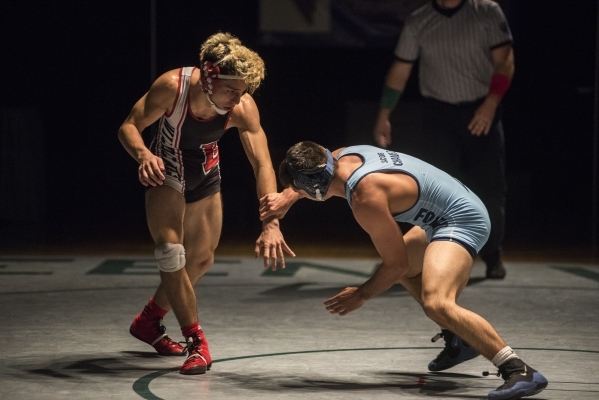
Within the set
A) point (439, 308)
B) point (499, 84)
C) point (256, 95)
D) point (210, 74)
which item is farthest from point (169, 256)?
point (256, 95)

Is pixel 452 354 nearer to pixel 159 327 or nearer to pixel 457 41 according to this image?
pixel 159 327

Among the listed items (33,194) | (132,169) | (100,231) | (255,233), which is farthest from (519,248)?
(132,169)

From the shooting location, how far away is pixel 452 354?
5.05m

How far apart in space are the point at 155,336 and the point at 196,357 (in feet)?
1.94

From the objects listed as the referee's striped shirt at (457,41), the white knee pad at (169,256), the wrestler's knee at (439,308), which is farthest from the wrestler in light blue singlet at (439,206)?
the referee's striped shirt at (457,41)

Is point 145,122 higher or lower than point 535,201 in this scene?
higher

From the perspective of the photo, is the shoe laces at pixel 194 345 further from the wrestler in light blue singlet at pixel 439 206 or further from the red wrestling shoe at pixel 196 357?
the wrestler in light blue singlet at pixel 439 206

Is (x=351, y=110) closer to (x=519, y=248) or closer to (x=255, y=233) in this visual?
(x=255, y=233)

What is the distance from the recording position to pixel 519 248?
33.7 feet

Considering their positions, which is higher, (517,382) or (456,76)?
(456,76)

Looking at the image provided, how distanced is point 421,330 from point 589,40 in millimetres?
8940

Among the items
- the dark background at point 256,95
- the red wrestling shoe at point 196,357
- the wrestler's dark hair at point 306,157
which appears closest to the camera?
the wrestler's dark hair at point 306,157

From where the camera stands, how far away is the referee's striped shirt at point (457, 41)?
7.74m

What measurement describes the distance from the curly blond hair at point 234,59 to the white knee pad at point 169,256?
2.57 feet
